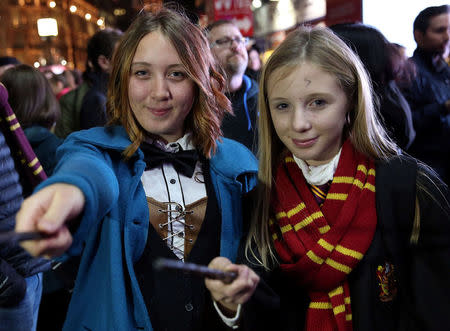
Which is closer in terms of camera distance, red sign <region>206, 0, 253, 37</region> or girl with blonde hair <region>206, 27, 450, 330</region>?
girl with blonde hair <region>206, 27, 450, 330</region>

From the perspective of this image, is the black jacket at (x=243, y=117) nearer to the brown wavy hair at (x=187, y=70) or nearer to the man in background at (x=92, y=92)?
the man in background at (x=92, y=92)

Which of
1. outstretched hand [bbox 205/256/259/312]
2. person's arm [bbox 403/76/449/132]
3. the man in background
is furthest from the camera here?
the man in background

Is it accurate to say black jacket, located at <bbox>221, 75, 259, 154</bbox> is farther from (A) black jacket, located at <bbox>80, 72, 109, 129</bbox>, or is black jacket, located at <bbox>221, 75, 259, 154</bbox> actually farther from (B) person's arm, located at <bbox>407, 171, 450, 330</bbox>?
(B) person's arm, located at <bbox>407, 171, 450, 330</bbox>

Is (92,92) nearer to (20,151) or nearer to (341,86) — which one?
(20,151)

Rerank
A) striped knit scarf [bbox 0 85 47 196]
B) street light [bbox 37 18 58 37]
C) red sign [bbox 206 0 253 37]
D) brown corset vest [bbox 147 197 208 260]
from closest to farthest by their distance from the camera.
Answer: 1. brown corset vest [bbox 147 197 208 260]
2. striped knit scarf [bbox 0 85 47 196]
3. red sign [bbox 206 0 253 37]
4. street light [bbox 37 18 58 37]

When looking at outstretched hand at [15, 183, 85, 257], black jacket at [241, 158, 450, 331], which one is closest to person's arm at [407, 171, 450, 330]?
black jacket at [241, 158, 450, 331]

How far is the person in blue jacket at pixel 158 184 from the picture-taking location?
1.55m

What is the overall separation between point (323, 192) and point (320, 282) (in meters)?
0.34

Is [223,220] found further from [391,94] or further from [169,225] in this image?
[391,94]

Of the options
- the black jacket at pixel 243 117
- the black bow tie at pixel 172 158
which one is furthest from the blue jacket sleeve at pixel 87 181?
the black jacket at pixel 243 117

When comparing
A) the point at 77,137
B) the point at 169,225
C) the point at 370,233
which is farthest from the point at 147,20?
the point at 370,233

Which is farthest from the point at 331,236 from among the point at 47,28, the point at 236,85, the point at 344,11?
the point at 47,28

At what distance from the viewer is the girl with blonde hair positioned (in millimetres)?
1607

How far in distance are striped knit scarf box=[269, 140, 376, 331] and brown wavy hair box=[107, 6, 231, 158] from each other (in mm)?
419
